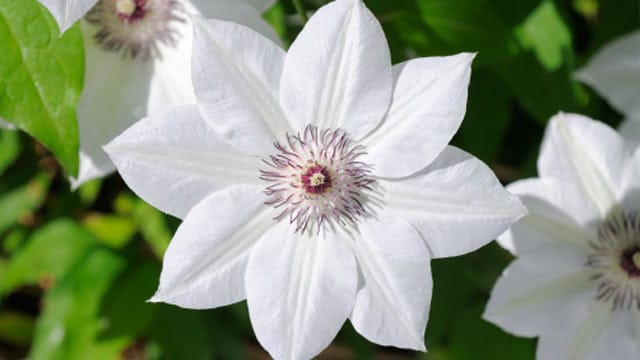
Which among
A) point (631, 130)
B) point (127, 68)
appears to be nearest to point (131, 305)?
point (127, 68)

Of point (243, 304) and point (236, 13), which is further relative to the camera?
point (243, 304)

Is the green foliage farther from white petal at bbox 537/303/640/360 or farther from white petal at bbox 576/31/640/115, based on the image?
white petal at bbox 537/303/640/360

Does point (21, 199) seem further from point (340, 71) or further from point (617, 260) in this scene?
point (617, 260)

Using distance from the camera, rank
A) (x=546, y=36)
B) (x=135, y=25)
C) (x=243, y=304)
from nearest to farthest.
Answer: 1. (x=135, y=25)
2. (x=546, y=36)
3. (x=243, y=304)

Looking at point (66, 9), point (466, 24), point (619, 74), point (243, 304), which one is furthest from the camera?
point (243, 304)

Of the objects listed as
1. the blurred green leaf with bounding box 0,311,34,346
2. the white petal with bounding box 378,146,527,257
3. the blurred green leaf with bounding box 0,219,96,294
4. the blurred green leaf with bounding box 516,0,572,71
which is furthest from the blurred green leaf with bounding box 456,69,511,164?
the blurred green leaf with bounding box 0,311,34,346

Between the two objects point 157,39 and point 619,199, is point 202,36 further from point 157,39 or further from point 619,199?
point 619,199
